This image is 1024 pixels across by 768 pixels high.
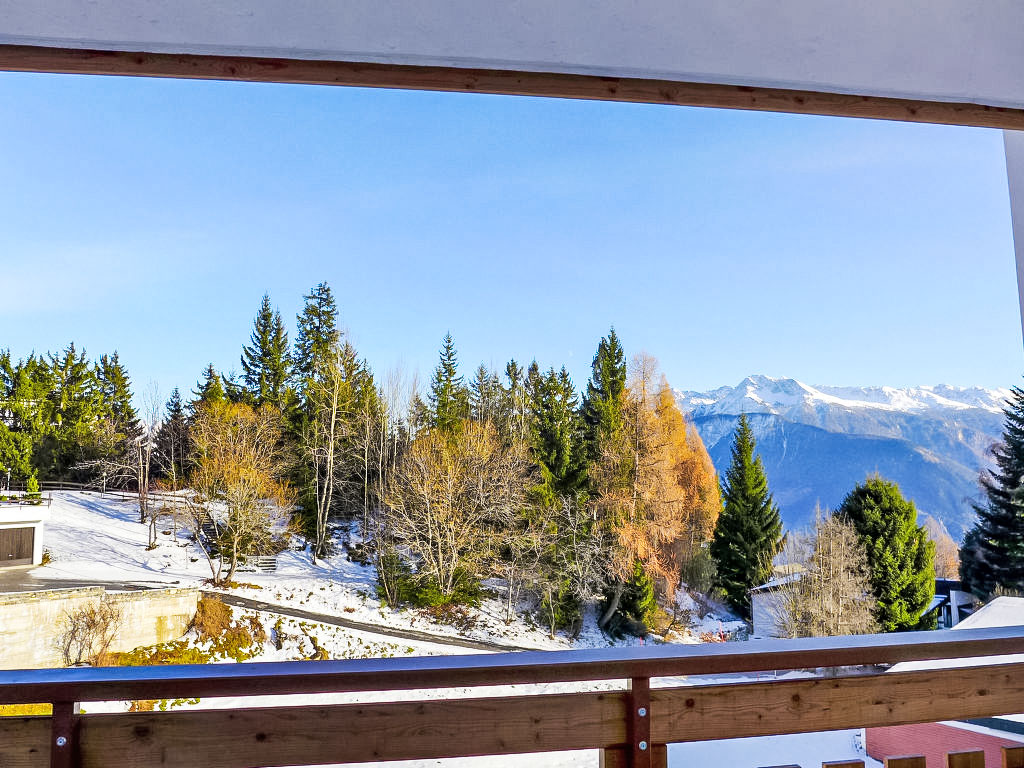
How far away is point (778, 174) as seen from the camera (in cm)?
1650

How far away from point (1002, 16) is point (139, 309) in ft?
46.2

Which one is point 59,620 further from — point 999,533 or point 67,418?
point 999,533

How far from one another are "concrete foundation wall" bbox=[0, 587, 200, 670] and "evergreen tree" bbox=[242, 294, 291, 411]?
129 inches

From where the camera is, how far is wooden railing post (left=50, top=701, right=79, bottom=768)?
71cm

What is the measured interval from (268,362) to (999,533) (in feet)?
43.0

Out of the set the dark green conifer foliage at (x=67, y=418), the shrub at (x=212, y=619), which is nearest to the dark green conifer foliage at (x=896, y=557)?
the shrub at (x=212, y=619)

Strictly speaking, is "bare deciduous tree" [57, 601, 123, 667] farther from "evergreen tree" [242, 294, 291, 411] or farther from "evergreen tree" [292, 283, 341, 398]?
"evergreen tree" [292, 283, 341, 398]

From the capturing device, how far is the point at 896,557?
11.6 m

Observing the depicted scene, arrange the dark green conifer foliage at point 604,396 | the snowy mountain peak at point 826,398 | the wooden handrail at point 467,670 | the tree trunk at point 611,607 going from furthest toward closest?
the snowy mountain peak at point 826,398 → the dark green conifer foliage at point 604,396 → the tree trunk at point 611,607 → the wooden handrail at point 467,670

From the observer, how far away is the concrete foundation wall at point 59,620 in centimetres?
959

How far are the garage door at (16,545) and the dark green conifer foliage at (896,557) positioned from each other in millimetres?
13302

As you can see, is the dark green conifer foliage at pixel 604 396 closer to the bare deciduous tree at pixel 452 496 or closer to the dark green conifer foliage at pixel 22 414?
the bare deciduous tree at pixel 452 496

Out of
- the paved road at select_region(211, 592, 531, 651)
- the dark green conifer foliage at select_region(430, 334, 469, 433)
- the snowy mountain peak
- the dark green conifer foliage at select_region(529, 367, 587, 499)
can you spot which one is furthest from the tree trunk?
the snowy mountain peak

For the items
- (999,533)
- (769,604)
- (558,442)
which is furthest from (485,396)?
(999,533)
